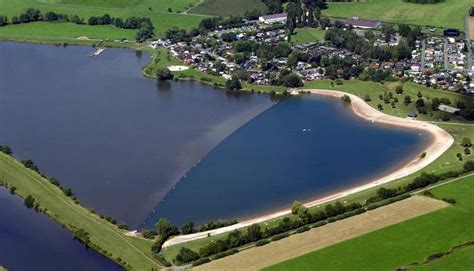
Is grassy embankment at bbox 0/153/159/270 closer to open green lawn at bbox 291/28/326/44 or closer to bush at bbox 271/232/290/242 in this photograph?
bush at bbox 271/232/290/242

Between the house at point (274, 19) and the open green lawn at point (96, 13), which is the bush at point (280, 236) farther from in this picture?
the house at point (274, 19)

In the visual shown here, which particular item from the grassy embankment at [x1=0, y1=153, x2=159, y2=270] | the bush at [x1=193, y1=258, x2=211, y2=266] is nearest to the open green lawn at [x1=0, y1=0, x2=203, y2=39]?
the grassy embankment at [x1=0, y1=153, x2=159, y2=270]

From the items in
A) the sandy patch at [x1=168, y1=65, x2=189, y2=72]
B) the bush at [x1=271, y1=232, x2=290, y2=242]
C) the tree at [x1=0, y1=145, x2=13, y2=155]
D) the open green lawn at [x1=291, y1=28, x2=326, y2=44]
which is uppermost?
the open green lawn at [x1=291, y1=28, x2=326, y2=44]

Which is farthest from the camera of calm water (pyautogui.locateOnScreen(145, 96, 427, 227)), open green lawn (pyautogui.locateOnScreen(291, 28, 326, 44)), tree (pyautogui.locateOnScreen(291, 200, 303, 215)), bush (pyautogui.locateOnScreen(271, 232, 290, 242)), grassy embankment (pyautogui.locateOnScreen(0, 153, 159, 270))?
open green lawn (pyautogui.locateOnScreen(291, 28, 326, 44))

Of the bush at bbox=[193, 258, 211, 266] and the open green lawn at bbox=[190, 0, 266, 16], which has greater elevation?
the open green lawn at bbox=[190, 0, 266, 16]

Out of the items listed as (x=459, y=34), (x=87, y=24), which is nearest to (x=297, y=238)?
(x=459, y=34)

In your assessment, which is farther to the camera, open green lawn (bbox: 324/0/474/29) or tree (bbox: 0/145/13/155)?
open green lawn (bbox: 324/0/474/29)
